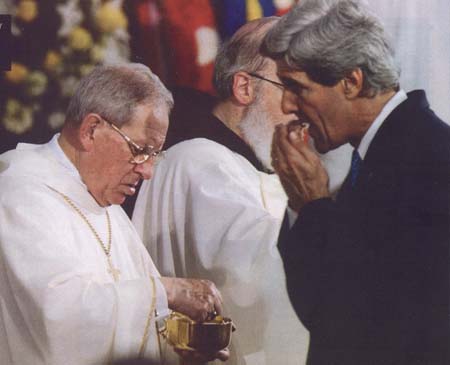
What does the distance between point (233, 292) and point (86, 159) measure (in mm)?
729

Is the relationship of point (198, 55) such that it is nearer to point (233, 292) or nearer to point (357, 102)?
point (357, 102)

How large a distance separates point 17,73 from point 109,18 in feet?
1.34

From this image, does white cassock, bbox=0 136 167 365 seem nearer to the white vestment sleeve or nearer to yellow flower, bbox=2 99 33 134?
the white vestment sleeve

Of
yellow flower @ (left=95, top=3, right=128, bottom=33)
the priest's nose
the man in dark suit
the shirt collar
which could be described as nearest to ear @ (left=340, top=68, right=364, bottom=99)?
the man in dark suit

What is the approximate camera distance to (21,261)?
2.82 m

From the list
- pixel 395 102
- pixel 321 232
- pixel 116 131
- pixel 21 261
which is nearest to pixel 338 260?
pixel 321 232

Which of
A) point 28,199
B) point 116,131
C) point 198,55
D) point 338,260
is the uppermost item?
point 198,55

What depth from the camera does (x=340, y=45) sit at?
288cm

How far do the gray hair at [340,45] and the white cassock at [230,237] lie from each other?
457 millimetres

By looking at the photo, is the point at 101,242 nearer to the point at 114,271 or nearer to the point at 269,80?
the point at 114,271

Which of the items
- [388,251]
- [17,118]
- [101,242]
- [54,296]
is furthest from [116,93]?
[388,251]

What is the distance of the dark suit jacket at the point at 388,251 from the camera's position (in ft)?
9.41

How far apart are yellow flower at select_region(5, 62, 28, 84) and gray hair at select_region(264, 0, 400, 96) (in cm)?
101

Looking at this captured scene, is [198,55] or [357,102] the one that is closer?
[357,102]
